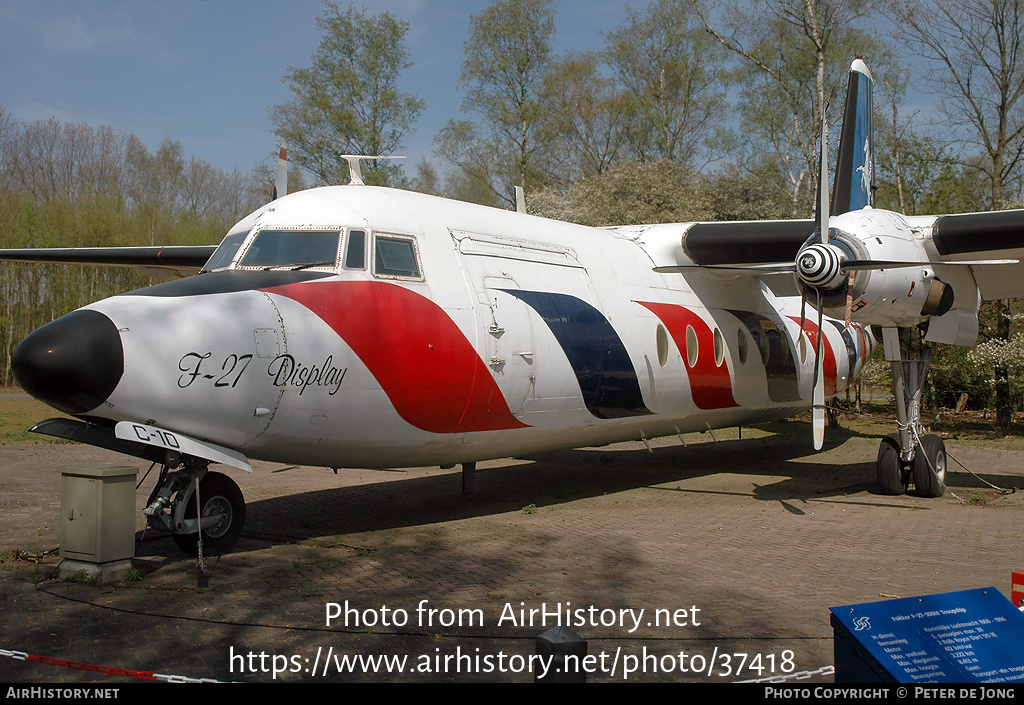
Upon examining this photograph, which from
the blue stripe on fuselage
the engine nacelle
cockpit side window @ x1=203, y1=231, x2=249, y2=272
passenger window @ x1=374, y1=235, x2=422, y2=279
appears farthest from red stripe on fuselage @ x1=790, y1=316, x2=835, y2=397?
cockpit side window @ x1=203, y1=231, x2=249, y2=272

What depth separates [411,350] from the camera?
24.1 ft

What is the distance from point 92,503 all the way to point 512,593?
3347 millimetres

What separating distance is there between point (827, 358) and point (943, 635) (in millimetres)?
11983

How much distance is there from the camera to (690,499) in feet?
36.5

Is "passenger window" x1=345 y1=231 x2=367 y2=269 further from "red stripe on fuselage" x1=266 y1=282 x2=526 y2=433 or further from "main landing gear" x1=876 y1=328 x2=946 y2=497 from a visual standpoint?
"main landing gear" x1=876 y1=328 x2=946 y2=497

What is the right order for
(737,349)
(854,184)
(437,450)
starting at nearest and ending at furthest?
(437,450) < (854,184) < (737,349)

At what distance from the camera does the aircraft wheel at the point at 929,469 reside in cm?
1122

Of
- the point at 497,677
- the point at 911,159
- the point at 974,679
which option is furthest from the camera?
the point at 911,159

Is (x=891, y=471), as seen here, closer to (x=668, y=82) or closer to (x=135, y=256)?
(x=135, y=256)

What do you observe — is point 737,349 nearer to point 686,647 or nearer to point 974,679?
point 686,647

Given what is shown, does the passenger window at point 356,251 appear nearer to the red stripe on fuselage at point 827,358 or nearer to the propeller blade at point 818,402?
the propeller blade at point 818,402

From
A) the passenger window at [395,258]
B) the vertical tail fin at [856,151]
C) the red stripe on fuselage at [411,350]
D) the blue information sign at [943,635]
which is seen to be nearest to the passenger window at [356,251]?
the passenger window at [395,258]
